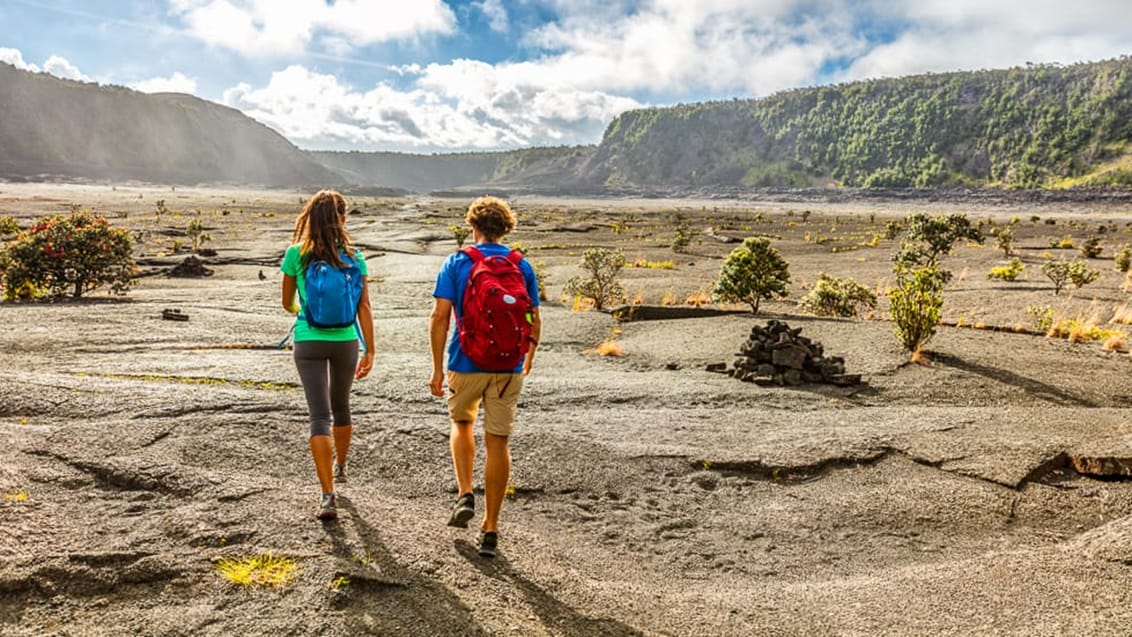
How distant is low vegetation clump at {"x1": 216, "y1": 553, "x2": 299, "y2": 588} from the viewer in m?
3.68

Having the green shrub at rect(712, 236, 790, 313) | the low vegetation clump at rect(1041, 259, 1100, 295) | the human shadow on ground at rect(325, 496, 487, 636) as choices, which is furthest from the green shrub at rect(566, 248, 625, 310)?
the human shadow on ground at rect(325, 496, 487, 636)

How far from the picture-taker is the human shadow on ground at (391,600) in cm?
347

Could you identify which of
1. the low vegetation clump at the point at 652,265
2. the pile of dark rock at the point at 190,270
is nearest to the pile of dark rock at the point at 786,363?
the low vegetation clump at the point at 652,265

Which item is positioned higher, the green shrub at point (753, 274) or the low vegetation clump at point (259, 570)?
the green shrub at point (753, 274)

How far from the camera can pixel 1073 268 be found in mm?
20641

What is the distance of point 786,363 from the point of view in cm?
1012

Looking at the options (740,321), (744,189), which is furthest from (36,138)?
(740,321)

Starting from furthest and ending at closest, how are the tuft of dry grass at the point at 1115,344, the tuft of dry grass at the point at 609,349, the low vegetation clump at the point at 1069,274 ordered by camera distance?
the low vegetation clump at the point at 1069,274 < the tuft of dry grass at the point at 609,349 < the tuft of dry grass at the point at 1115,344

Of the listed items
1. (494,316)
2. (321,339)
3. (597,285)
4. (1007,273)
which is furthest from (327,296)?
(1007,273)

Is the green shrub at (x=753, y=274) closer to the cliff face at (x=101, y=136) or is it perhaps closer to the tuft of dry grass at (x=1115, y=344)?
the tuft of dry grass at (x=1115, y=344)

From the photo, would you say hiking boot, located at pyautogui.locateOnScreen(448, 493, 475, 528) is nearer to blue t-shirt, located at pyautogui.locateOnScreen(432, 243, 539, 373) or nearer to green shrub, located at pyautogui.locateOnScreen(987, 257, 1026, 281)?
blue t-shirt, located at pyautogui.locateOnScreen(432, 243, 539, 373)

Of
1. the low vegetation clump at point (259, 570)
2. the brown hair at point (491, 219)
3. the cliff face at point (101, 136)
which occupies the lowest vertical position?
the low vegetation clump at point (259, 570)

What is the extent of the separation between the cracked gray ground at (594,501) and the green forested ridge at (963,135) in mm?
137232

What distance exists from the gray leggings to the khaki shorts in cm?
A: 80
